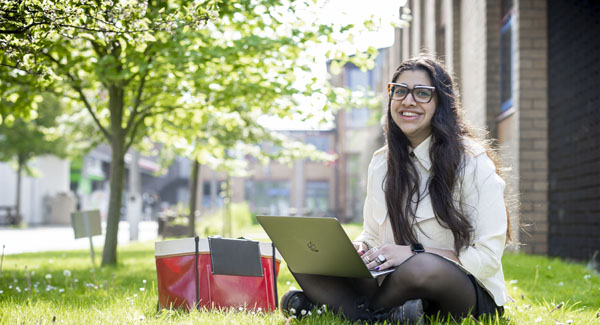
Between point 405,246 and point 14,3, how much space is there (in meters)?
2.34

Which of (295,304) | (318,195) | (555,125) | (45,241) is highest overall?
(555,125)

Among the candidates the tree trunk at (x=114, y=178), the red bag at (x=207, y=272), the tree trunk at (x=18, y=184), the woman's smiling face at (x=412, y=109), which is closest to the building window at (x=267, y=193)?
the tree trunk at (x=18, y=184)

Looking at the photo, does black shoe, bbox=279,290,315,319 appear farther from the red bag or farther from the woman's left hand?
the woman's left hand

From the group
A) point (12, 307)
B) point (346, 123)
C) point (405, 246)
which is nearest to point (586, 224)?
point (405, 246)

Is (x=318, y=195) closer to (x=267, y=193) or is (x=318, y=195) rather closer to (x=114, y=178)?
(x=267, y=193)

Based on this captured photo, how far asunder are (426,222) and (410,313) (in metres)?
0.50

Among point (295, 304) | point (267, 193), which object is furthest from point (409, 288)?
point (267, 193)

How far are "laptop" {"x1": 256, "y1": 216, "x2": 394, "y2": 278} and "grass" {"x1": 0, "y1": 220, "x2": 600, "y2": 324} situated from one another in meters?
0.28

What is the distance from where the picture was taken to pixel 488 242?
3135 mm

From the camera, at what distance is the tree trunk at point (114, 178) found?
25.5ft

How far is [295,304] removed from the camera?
3648mm

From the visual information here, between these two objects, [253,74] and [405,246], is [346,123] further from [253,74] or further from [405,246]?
[405,246]

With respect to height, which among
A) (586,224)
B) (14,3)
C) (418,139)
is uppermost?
(14,3)

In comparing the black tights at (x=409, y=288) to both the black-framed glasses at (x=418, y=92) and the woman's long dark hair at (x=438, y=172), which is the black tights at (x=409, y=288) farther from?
the black-framed glasses at (x=418, y=92)
